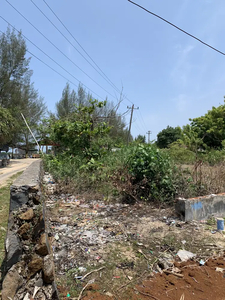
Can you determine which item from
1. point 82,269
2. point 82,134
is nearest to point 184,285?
point 82,269

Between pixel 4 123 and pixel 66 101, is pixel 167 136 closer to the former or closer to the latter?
pixel 66 101

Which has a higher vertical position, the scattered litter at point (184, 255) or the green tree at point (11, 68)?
the green tree at point (11, 68)

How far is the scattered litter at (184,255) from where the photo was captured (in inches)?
117

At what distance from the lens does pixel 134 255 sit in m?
2.95

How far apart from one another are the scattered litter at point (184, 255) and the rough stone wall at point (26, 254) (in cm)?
177

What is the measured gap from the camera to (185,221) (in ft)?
13.8

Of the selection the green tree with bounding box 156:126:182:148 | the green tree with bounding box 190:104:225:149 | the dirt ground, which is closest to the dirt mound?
the dirt ground

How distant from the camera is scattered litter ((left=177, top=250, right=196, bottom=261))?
9.73 ft

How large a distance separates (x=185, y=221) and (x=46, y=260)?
293 centimetres

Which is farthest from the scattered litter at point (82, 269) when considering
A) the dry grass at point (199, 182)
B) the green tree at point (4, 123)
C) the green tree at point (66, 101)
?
the green tree at point (66, 101)

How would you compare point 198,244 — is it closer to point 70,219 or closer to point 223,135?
point 70,219

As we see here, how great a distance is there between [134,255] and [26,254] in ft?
4.78

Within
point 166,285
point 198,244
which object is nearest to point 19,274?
point 166,285

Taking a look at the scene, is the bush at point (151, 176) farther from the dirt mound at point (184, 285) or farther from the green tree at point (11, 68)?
the green tree at point (11, 68)
